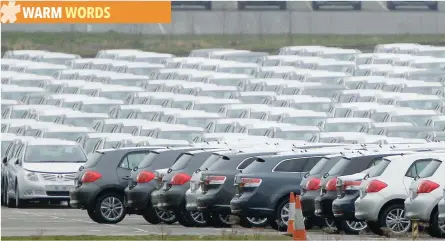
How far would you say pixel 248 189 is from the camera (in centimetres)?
2677

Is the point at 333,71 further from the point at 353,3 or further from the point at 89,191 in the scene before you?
the point at 89,191

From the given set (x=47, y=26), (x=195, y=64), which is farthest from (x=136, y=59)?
(x=47, y=26)

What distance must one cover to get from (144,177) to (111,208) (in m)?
→ 1.07

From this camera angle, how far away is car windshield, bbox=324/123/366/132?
38.8 meters

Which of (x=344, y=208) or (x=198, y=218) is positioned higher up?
(x=344, y=208)

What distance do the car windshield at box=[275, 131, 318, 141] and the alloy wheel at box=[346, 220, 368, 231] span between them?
11.7 metres

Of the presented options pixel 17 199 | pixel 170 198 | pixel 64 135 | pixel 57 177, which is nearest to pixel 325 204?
pixel 170 198

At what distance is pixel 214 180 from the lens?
27.8 m

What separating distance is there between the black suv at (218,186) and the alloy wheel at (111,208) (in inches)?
107

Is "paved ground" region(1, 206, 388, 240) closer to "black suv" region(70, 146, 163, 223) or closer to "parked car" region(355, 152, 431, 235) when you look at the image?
"black suv" region(70, 146, 163, 223)

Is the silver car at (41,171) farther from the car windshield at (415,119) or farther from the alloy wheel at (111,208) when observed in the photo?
the car windshield at (415,119)

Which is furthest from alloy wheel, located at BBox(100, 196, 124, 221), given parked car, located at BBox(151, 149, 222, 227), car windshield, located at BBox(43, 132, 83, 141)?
car windshield, located at BBox(43, 132, 83, 141)

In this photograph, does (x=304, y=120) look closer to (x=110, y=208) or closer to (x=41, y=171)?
(x=41, y=171)

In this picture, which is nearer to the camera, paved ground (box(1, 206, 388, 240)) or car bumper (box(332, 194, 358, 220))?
car bumper (box(332, 194, 358, 220))
